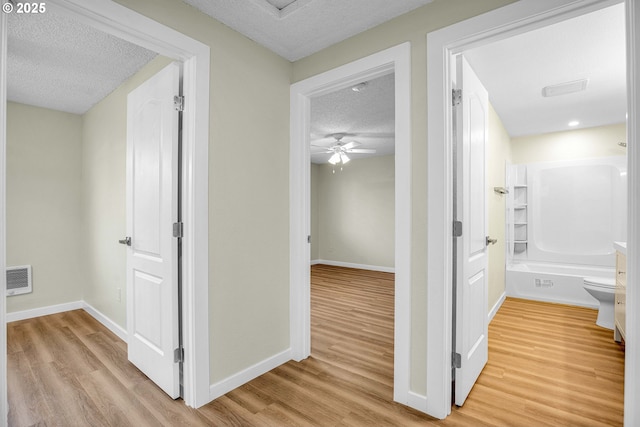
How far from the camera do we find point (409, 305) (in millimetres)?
1846

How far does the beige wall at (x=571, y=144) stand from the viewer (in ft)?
13.7

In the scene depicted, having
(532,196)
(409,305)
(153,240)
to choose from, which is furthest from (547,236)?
(153,240)

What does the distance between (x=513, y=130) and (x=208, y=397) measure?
4.91 m

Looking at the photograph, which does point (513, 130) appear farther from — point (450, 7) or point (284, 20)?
point (284, 20)

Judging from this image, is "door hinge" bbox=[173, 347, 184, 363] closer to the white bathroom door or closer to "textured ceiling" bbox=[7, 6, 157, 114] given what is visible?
the white bathroom door

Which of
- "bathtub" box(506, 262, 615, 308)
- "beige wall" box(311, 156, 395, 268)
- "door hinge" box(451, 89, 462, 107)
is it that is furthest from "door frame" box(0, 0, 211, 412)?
"beige wall" box(311, 156, 395, 268)

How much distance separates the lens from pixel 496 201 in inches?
150

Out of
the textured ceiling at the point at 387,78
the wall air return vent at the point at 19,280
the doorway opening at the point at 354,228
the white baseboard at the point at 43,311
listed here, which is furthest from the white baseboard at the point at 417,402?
the wall air return vent at the point at 19,280

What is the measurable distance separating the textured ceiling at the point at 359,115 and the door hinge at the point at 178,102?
5.77 feet

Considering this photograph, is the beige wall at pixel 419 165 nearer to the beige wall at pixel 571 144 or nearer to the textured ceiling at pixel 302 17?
the textured ceiling at pixel 302 17

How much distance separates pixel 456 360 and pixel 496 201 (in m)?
2.62

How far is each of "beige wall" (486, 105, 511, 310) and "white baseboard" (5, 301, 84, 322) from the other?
16.0ft

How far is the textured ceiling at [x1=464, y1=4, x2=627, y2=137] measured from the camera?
203cm

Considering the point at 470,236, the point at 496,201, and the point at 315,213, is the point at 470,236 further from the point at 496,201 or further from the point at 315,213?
the point at 315,213
